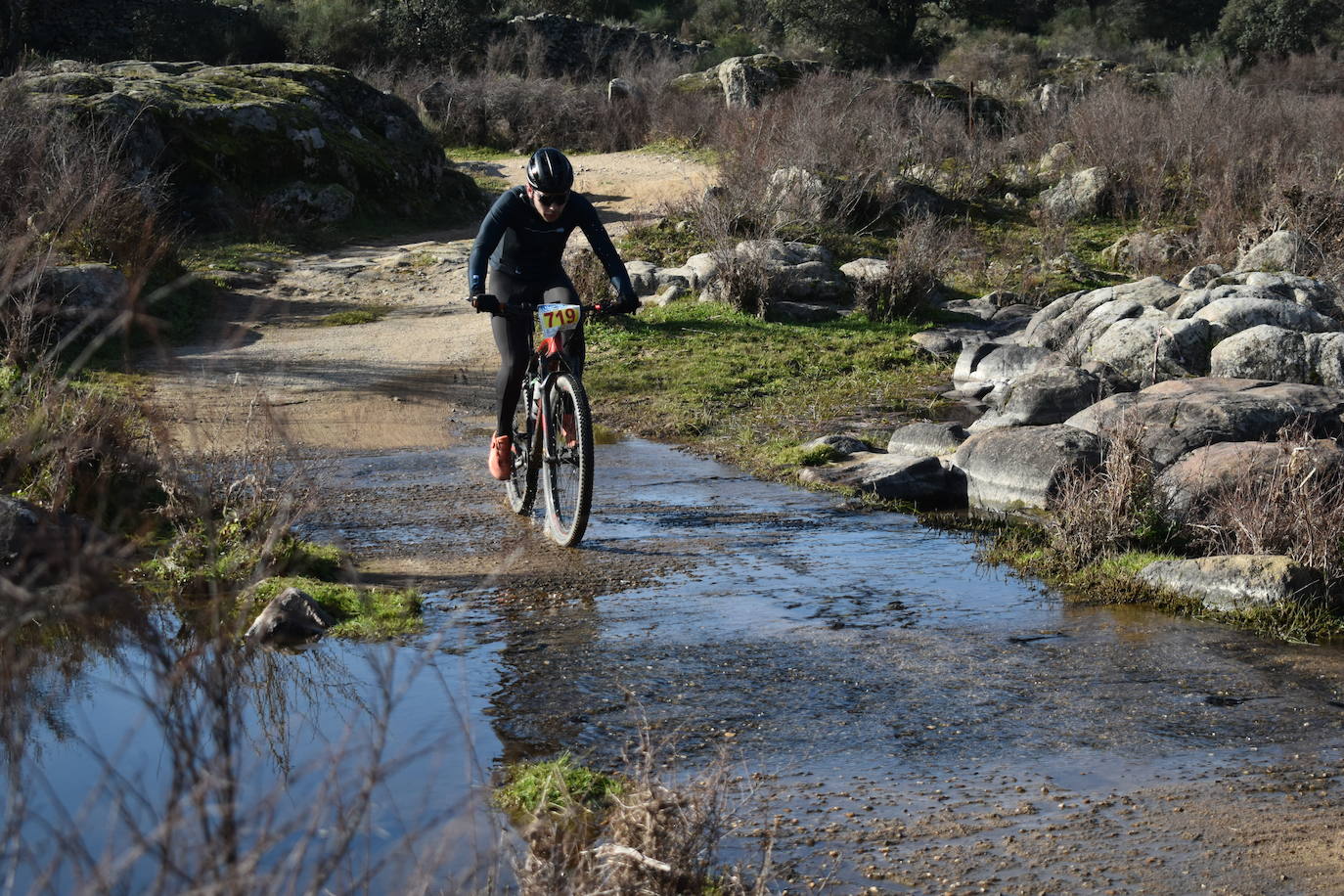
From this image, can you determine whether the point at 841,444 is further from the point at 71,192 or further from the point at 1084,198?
the point at 1084,198

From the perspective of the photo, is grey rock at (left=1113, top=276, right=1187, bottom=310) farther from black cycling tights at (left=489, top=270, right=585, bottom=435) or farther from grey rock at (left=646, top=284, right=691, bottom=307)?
black cycling tights at (left=489, top=270, right=585, bottom=435)

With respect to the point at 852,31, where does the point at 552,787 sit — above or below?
below

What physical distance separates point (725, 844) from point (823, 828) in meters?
0.33

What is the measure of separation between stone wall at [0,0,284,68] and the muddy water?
2335 cm

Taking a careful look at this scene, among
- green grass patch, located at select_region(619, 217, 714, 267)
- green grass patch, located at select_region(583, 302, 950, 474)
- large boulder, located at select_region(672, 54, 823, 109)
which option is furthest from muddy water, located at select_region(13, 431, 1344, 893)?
large boulder, located at select_region(672, 54, 823, 109)

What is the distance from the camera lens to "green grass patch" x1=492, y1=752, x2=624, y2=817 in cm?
372

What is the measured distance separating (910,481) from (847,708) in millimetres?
3663

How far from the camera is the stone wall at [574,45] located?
32.0 meters

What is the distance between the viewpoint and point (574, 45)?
33.3 m

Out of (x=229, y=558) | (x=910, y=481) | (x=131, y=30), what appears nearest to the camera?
(x=229, y=558)

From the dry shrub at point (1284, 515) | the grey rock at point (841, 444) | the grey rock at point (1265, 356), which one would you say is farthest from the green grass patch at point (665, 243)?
the dry shrub at point (1284, 515)

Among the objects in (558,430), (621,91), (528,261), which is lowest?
(558,430)

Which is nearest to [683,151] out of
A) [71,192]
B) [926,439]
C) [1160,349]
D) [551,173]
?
[1160,349]

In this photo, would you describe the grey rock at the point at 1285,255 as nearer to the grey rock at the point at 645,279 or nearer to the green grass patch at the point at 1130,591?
the grey rock at the point at 645,279
